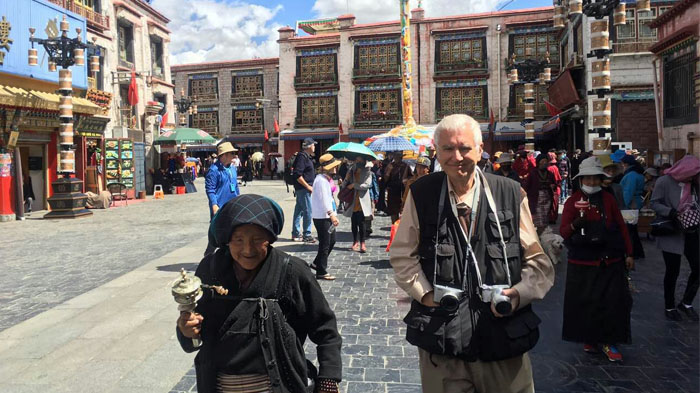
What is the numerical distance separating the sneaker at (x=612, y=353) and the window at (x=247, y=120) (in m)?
40.1

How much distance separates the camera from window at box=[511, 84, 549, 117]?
32594 millimetres

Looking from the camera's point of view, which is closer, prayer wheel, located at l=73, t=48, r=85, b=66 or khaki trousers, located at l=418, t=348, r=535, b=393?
khaki trousers, located at l=418, t=348, r=535, b=393

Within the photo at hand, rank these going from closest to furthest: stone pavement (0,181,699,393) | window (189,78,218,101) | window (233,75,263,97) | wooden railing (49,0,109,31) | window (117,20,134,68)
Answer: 1. stone pavement (0,181,699,393)
2. wooden railing (49,0,109,31)
3. window (117,20,134,68)
4. window (233,75,263,97)
5. window (189,78,218,101)

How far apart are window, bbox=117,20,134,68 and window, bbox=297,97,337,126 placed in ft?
47.4

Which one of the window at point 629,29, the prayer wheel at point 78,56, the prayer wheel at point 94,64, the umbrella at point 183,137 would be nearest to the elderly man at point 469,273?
the prayer wheel at point 78,56

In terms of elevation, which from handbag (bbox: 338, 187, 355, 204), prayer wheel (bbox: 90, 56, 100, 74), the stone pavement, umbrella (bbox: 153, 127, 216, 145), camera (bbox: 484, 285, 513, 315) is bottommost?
the stone pavement

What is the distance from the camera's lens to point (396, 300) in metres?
6.10

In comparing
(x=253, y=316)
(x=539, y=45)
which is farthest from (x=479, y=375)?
(x=539, y=45)

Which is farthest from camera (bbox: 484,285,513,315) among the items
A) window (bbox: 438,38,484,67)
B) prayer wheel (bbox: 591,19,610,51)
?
window (bbox: 438,38,484,67)

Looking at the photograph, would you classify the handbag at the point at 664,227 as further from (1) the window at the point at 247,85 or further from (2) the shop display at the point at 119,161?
(1) the window at the point at 247,85

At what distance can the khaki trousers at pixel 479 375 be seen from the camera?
2213 millimetres

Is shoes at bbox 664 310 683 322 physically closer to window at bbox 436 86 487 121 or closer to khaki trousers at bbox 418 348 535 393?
khaki trousers at bbox 418 348 535 393

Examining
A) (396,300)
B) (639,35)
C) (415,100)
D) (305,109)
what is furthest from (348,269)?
(305,109)

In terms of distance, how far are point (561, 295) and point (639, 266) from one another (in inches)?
97.1
